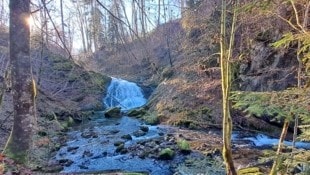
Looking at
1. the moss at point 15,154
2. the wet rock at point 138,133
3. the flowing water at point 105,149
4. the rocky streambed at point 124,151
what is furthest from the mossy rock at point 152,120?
the moss at point 15,154

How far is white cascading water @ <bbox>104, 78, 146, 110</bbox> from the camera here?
23641 mm

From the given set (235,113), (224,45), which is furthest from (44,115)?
(224,45)

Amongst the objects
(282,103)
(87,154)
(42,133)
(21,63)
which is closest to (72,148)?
(87,154)

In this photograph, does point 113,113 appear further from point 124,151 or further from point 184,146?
point 184,146

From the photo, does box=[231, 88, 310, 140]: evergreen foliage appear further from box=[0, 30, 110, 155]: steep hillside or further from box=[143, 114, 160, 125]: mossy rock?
box=[143, 114, 160, 125]: mossy rock

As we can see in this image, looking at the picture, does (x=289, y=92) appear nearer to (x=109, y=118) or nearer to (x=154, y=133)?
(x=154, y=133)

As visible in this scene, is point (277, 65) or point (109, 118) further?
point (109, 118)

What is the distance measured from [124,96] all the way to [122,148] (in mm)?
13831

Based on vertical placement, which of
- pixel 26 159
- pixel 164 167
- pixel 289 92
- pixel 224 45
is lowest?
pixel 164 167

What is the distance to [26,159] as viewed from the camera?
581 cm

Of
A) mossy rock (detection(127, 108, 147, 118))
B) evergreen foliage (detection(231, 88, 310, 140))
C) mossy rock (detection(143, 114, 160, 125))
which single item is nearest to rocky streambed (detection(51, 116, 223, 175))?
mossy rock (detection(143, 114, 160, 125))

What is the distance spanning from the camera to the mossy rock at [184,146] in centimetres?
1080

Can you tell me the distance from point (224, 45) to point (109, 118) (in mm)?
15519

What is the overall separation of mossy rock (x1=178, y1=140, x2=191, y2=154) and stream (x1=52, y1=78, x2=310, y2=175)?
0.15 m
